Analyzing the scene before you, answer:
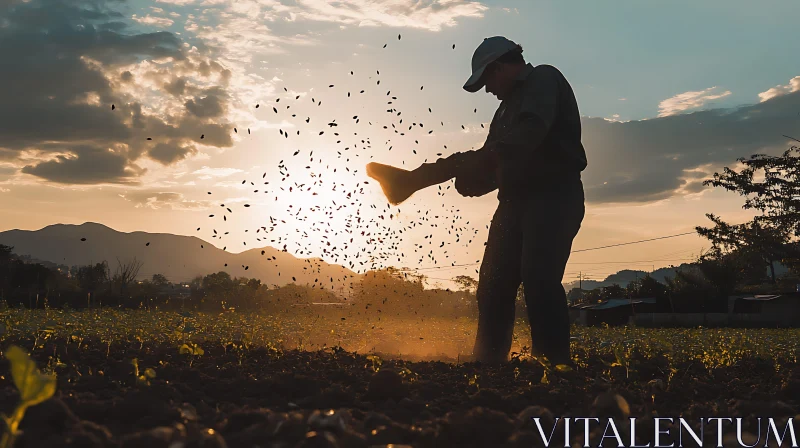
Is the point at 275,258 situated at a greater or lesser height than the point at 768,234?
lesser

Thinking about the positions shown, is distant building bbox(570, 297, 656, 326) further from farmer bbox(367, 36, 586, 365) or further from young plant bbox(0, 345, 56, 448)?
young plant bbox(0, 345, 56, 448)

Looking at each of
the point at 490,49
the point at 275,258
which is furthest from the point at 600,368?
the point at 275,258

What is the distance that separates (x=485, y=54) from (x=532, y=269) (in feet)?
5.35

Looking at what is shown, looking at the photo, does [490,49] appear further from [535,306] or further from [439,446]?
[439,446]

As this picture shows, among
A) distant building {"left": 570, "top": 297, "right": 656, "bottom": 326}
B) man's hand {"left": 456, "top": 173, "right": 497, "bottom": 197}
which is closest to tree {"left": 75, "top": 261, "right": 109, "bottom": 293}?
distant building {"left": 570, "top": 297, "right": 656, "bottom": 326}

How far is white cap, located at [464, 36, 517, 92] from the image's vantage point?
16.1 ft

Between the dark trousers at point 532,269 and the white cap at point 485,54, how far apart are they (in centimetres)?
89

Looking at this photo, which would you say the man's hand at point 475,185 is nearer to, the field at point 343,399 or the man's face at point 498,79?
the man's face at point 498,79

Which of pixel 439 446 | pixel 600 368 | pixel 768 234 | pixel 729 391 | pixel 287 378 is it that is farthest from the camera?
pixel 768 234

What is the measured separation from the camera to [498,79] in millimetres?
5031

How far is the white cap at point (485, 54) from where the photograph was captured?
4.92 metres

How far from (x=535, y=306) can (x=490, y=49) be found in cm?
189

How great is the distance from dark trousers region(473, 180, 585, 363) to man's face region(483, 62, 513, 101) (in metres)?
0.83

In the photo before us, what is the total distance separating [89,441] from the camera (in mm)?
1288
